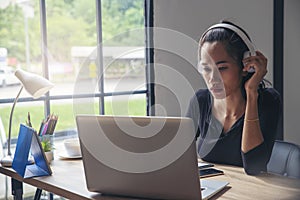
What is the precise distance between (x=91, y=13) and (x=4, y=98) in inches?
41.6

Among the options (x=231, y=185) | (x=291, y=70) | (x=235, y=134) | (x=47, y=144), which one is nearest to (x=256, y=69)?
(x=235, y=134)

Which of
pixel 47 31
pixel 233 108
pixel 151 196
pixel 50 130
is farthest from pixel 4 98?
pixel 151 196

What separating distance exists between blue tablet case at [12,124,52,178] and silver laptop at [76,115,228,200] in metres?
0.39

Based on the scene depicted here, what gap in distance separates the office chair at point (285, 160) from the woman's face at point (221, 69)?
30 centimetres

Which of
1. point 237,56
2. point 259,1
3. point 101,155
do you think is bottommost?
point 101,155

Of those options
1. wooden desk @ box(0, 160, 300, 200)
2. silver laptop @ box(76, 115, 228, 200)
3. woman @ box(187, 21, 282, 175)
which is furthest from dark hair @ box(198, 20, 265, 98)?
silver laptop @ box(76, 115, 228, 200)

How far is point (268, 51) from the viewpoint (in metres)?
3.07

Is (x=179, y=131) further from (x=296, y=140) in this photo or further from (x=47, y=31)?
(x=296, y=140)

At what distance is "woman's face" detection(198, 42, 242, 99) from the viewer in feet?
5.74

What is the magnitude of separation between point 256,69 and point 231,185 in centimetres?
47

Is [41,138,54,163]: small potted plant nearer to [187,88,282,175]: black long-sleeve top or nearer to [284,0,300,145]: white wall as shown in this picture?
[187,88,282,175]: black long-sleeve top

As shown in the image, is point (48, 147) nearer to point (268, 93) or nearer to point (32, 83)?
point (32, 83)

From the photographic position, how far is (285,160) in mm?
1674

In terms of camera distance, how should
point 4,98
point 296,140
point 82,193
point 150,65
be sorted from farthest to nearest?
point 150,65
point 296,140
point 4,98
point 82,193
